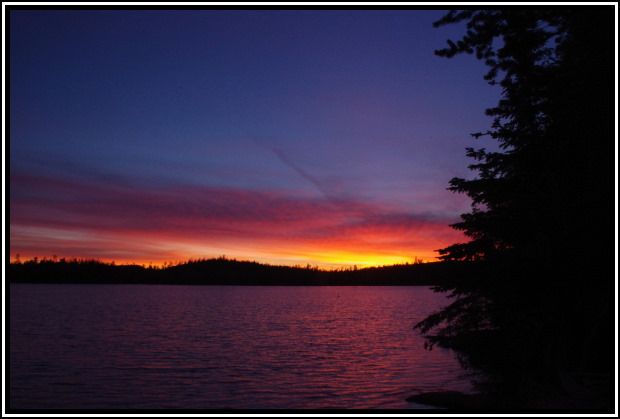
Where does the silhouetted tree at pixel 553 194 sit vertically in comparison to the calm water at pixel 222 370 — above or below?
above

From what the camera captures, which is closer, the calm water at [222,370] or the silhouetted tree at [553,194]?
the silhouetted tree at [553,194]

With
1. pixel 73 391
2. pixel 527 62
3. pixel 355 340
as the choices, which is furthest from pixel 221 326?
pixel 527 62

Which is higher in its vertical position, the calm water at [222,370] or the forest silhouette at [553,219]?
the forest silhouette at [553,219]

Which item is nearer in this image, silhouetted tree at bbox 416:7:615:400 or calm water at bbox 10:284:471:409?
silhouetted tree at bbox 416:7:615:400

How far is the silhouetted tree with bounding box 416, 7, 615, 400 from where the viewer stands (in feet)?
48.0

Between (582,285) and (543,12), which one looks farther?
A: (582,285)

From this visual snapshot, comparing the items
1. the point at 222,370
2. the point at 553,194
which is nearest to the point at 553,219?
the point at 553,194

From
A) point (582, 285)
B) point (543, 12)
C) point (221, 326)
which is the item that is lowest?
point (221, 326)

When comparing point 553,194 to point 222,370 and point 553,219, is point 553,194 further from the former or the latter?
point 222,370

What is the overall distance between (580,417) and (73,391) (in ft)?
66.5

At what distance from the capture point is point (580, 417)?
14430mm

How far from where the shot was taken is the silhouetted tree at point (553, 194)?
14617mm

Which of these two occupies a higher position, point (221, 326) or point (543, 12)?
point (543, 12)
